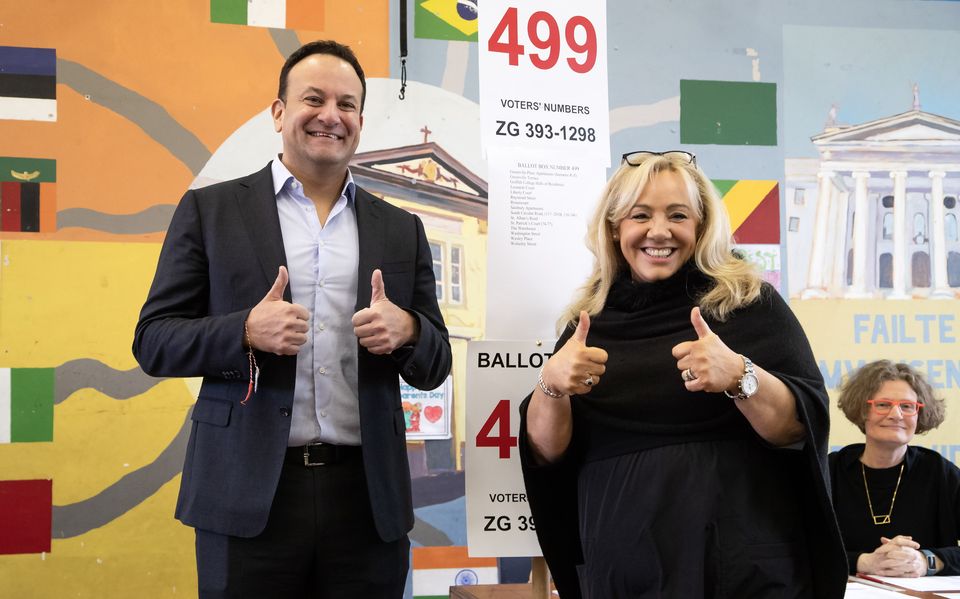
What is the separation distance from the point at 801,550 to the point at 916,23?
3.75m

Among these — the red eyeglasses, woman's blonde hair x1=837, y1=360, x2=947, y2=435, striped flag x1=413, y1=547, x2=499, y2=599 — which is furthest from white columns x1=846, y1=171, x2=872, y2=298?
striped flag x1=413, y1=547, x2=499, y2=599

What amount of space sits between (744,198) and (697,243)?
2.57 metres

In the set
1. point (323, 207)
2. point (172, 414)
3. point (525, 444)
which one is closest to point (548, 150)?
point (323, 207)

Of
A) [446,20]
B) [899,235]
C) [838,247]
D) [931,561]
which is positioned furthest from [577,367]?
[899,235]

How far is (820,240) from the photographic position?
4398mm

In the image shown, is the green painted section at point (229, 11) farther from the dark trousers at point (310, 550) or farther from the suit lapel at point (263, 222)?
the dark trousers at point (310, 550)

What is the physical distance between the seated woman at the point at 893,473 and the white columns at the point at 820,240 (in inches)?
50.2

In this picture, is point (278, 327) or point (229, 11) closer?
point (278, 327)

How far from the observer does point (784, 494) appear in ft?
5.66

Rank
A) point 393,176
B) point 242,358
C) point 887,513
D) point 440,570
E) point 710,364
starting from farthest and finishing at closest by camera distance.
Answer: point 393,176, point 440,570, point 887,513, point 242,358, point 710,364

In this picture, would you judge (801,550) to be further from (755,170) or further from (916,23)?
(916,23)

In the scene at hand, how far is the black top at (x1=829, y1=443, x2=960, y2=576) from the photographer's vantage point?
292 centimetres

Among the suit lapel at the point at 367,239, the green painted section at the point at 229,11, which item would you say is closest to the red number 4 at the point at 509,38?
the suit lapel at the point at 367,239

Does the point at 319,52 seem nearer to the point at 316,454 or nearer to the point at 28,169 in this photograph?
the point at 316,454
